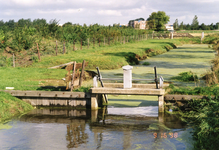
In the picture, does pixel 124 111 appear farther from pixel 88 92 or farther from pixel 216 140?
pixel 216 140

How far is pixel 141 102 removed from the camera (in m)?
14.8

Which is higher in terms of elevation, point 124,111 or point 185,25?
point 185,25

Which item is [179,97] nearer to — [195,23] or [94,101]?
[94,101]

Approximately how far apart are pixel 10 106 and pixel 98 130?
14.1 ft

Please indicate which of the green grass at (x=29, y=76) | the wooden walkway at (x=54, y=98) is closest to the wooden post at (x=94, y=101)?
the wooden walkway at (x=54, y=98)

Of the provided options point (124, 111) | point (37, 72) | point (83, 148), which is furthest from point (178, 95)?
point (37, 72)

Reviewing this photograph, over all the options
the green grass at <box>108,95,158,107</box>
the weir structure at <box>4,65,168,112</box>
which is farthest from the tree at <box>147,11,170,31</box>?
the weir structure at <box>4,65,168,112</box>

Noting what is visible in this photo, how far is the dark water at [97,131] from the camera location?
8.91 metres

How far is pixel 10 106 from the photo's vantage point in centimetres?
1242

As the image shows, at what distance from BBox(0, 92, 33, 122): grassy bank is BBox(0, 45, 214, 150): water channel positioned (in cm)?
43

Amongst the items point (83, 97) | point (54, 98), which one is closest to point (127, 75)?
point (83, 97)

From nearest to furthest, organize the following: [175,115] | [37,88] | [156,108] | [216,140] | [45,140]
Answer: [216,140] < [45,140] < [175,115] < [156,108] < [37,88]

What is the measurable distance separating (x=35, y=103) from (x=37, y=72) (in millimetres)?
7327

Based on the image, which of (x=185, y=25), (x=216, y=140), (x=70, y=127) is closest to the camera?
(x=216, y=140)
